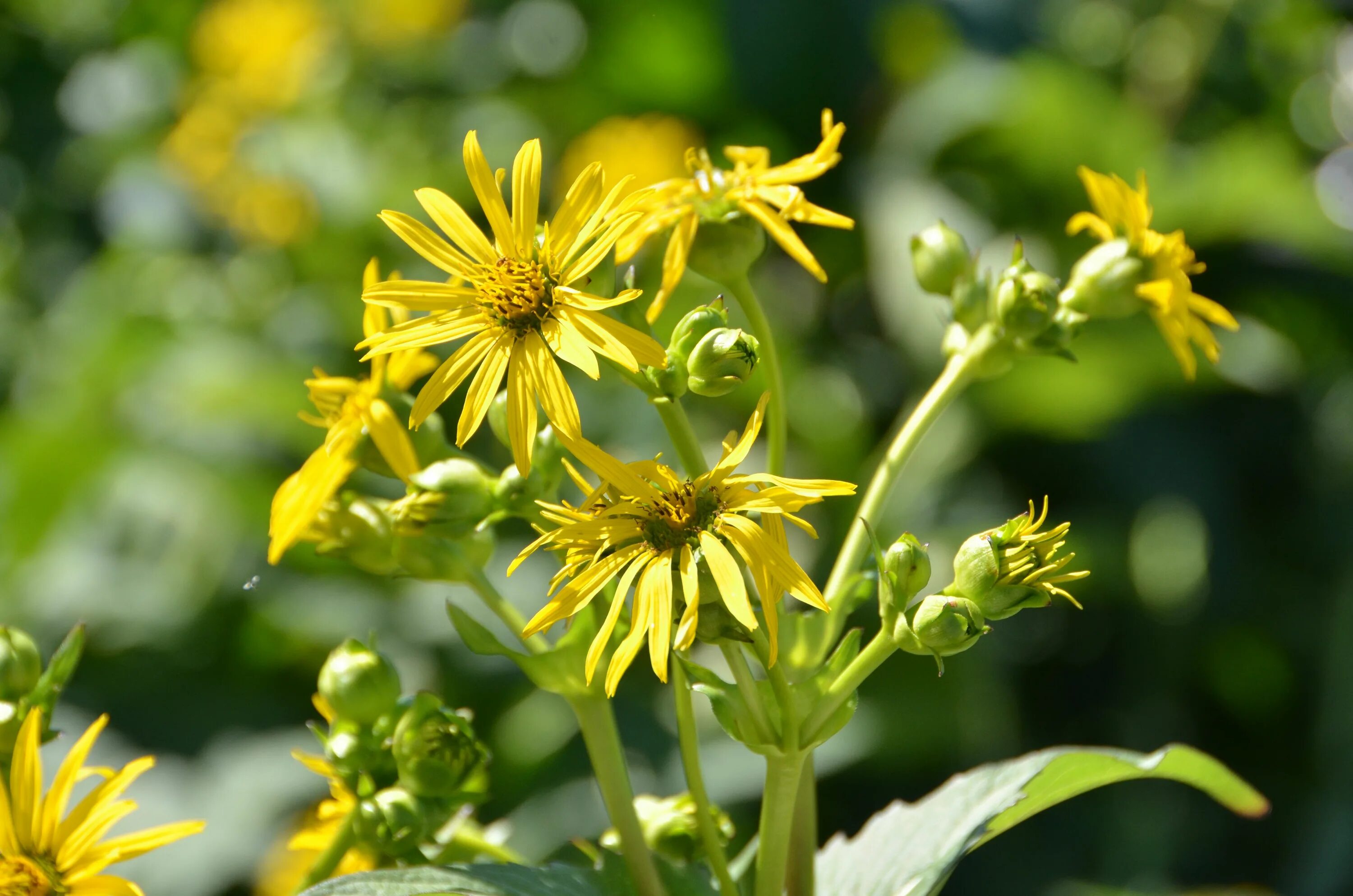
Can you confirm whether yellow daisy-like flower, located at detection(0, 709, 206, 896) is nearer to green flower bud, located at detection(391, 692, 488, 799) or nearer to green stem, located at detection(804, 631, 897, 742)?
green flower bud, located at detection(391, 692, 488, 799)

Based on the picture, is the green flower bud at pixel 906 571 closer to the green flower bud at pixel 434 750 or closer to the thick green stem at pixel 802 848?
the thick green stem at pixel 802 848

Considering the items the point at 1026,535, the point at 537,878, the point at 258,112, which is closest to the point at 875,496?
the point at 1026,535

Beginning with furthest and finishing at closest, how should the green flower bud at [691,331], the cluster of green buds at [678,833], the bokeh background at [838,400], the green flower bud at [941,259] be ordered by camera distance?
1. the bokeh background at [838,400]
2. the green flower bud at [941,259]
3. the cluster of green buds at [678,833]
4. the green flower bud at [691,331]

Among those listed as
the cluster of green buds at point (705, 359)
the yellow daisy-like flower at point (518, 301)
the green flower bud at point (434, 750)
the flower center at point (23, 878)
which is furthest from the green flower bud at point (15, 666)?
the cluster of green buds at point (705, 359)

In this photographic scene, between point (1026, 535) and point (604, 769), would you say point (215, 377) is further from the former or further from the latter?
point (1026, 535)

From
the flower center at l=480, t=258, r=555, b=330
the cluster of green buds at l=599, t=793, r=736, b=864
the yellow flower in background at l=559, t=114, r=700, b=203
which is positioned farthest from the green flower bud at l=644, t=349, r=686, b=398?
the yellow flower in background at l=559, t=114, r=700, b=203
